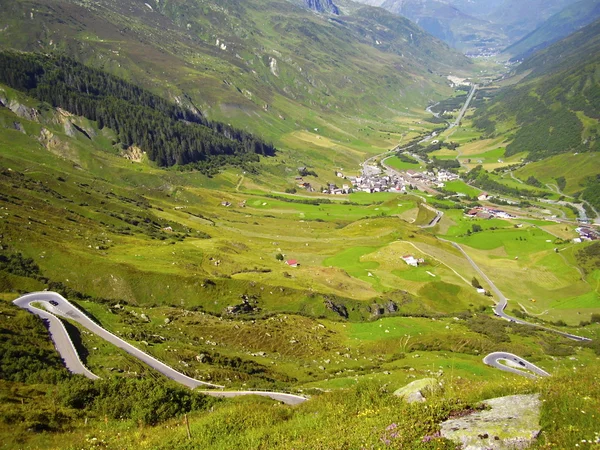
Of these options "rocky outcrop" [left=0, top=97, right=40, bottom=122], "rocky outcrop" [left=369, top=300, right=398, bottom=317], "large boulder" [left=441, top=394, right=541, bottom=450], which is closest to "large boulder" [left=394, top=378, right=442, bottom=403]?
"large boulder" [left=441, top=394, right=541, bottom=450]

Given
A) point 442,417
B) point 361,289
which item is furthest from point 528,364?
point 442,417

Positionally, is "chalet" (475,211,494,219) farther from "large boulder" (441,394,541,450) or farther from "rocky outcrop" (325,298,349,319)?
"large boulder" (441,394,541,450)

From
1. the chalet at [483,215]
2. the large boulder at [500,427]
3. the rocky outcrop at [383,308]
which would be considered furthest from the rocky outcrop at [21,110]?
the large boulder at [500,427]

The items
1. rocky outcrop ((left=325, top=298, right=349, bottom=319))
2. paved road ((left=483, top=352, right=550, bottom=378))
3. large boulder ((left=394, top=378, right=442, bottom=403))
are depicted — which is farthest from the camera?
rocky outcrop ((left=325, top=298, right=349, bottom=319))

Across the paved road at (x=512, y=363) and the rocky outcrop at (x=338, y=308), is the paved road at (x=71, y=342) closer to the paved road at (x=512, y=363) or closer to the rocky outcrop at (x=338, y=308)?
the paved road at (x=512, y=363)

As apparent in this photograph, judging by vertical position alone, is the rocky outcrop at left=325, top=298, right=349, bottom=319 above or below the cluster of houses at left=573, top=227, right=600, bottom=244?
below

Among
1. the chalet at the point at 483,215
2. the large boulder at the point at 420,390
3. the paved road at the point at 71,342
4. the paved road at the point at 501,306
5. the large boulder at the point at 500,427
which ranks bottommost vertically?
the paved road at the point at 501,306
